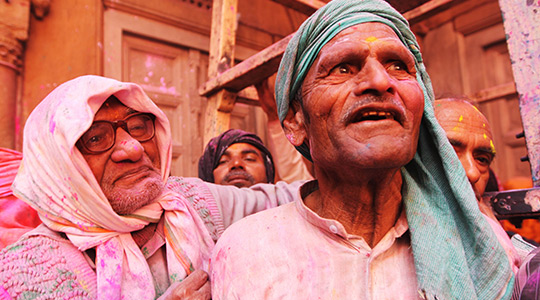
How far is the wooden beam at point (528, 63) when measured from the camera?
61.8 inches

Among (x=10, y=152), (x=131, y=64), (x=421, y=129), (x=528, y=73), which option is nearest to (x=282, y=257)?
(x=421, y=129)

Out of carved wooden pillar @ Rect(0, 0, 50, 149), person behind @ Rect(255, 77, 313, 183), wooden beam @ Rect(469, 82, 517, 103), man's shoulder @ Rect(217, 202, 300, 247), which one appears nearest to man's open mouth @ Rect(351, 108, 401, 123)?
man's shoulder @ Rect(217, 202, 300, 247)

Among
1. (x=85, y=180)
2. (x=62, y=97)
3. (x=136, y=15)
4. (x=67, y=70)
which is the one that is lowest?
(x=85, y=180)

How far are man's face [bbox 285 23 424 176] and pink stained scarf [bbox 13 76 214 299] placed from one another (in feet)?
2.76

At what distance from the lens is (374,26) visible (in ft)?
4.09

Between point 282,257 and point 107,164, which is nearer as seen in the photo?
point 282,257

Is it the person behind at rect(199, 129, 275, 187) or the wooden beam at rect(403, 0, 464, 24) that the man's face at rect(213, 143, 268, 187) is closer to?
the person behind at rect(199, 129, 275, 187)

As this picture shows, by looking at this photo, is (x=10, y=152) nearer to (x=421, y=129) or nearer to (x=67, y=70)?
(x=67, y=70)

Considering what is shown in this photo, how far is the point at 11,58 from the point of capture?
3.61m

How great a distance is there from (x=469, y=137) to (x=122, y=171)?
164 centimetres

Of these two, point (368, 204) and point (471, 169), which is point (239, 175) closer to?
point (471, 169)

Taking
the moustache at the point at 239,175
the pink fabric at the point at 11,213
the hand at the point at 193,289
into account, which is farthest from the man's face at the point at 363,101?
the moustache at the point at 239,175

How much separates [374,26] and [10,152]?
228cm

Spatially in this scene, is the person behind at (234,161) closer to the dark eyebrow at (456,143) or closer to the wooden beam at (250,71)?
the wooden beam at (250,71)
